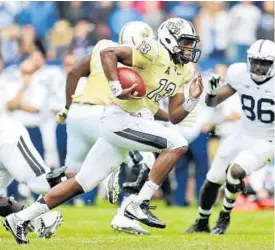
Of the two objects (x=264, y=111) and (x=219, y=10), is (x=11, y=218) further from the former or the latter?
(x=219, y=10)

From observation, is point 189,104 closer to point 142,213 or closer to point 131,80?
point 131,80

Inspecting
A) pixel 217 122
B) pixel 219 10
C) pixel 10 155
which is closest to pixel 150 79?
pixel 10 155

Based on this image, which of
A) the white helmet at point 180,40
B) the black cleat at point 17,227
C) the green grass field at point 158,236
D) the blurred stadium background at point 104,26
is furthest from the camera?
the blurred stadium background at point 104,26

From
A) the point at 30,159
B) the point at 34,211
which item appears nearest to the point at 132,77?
the point at 30,159

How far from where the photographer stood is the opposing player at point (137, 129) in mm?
8266

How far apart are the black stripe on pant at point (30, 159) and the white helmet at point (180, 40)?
1270 millimetres

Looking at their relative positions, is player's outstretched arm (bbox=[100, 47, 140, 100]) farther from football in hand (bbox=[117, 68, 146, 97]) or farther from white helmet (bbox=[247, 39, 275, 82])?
white helmet (bbox=[247, 39, 275, 82])

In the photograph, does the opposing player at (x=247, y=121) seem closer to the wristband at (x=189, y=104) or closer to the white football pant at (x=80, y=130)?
the wristband at (x=189, y=104)

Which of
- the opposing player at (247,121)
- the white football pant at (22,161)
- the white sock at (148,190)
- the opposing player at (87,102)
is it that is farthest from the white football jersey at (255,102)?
the white football pant at (22,161)

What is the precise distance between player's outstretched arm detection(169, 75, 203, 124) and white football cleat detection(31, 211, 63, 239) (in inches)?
46.1

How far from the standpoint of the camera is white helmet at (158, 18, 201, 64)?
8594mm

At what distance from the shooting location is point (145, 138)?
8320mm

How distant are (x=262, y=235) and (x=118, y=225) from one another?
117cm

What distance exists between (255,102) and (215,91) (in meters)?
0.35
